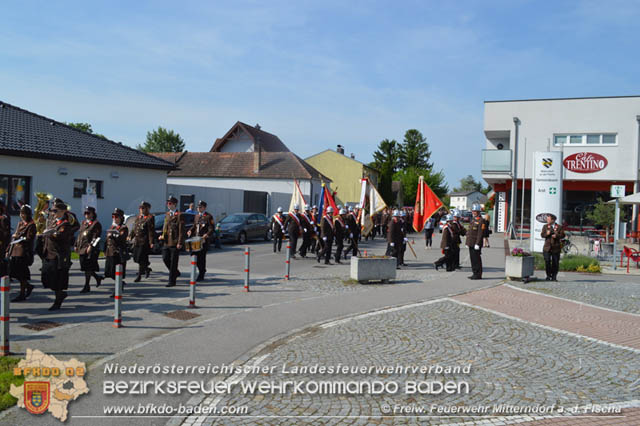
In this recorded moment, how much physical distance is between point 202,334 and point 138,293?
3854mm

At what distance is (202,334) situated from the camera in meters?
7.43

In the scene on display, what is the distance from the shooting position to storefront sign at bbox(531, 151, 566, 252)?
1889cm

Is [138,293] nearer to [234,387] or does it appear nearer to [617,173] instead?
[234,387]

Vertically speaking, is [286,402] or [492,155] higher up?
[492,155]

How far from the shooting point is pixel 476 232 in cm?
1398

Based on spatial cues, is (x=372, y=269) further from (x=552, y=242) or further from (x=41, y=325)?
(x=41, y=325)

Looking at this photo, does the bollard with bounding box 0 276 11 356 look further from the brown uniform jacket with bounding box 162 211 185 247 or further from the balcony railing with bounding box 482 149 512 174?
the balcony railing with bounding box 482 149 512 174

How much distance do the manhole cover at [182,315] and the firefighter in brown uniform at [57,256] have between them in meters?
1.84

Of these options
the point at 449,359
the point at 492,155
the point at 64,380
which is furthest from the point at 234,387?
the point at 492,155

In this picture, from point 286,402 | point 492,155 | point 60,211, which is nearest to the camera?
point 286,402

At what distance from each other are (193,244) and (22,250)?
11.4 ft

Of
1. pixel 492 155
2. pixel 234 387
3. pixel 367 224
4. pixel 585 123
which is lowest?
pixel 234 387

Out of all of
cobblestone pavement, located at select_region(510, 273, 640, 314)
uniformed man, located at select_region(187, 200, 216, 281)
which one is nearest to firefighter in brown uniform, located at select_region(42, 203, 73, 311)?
uniformed man, located at select_region(187, 200, 216, 281)

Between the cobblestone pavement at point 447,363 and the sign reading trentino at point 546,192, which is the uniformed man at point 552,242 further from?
the cobblestone pavement at point 447,363
